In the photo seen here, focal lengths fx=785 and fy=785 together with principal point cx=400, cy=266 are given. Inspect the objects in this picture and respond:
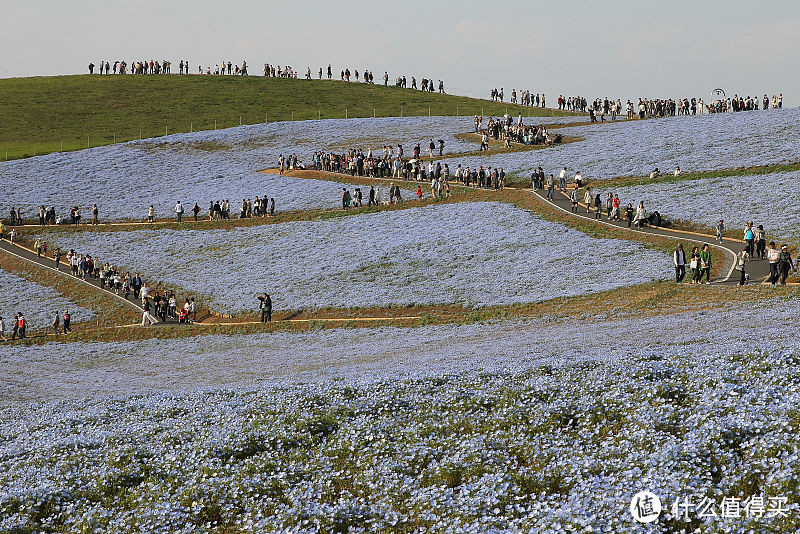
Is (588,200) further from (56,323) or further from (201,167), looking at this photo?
(201,167)

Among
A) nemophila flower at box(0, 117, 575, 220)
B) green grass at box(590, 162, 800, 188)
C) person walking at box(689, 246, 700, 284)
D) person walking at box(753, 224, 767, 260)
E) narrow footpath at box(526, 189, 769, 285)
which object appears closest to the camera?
person walking at box(689, 246, 700, 284)

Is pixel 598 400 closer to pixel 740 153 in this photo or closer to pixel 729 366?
pixel 729 366

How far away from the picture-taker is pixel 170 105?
4186 inches

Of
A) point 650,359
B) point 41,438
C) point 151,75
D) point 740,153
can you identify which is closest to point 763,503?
point 650,359

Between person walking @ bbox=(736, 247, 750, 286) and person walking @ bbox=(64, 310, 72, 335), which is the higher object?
person walking @ bbox=(736, 247, 750, 286)

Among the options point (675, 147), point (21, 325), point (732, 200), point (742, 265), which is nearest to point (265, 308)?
point (21, 325)

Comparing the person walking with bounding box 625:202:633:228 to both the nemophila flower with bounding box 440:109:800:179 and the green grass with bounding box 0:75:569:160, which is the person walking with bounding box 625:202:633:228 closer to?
the nemophila flower with bounding box 440:109:800:179

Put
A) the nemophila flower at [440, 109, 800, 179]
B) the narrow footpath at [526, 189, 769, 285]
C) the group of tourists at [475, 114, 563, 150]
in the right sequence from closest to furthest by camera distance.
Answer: the narrow footpath at [526, 189, 769, 285]
the nemophila flower at [440, 109, 800, 179]
the group of tourists at [475, 114, 563, 150]

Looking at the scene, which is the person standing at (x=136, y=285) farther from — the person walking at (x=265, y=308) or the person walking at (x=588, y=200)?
the person walking at (x=588, y=200)

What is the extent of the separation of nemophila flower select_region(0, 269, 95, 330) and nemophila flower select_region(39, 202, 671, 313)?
16.8ft

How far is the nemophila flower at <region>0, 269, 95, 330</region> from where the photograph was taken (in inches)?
1686

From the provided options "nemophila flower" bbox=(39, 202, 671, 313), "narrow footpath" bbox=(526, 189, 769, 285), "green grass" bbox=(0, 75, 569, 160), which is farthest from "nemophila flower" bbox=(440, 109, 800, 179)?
"green grass" bbox=(0, 75, 569, 160)

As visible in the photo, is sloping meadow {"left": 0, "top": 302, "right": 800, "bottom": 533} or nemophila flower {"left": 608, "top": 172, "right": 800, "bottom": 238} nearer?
sloping meadow {"left": 0, "top": 302, "right": 800, "bottom": 533}

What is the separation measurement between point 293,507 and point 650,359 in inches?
353
